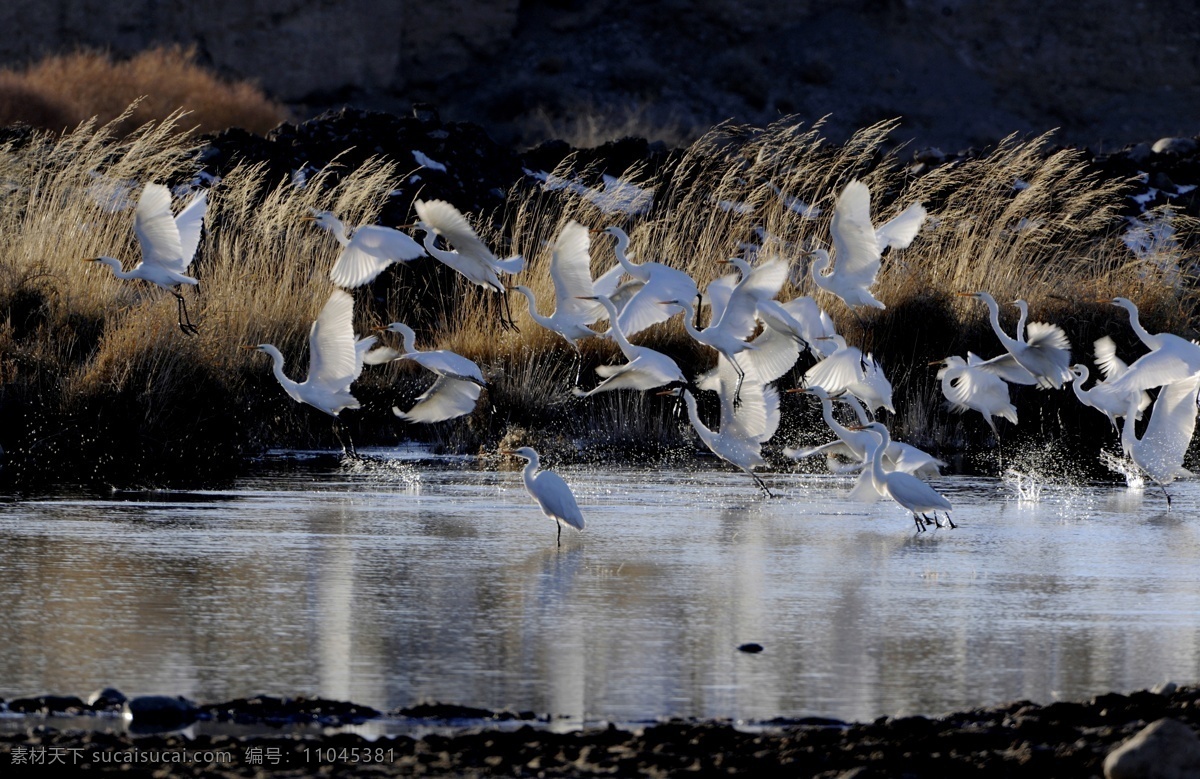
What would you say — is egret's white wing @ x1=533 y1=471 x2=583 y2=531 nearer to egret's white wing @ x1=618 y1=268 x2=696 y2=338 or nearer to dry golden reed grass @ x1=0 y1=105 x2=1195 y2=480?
egret's white wing @ x1=618 y1=268 x2=696 y2=338

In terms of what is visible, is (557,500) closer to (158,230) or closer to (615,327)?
(615,327)

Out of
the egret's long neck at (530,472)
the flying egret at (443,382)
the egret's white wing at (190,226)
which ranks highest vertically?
the egret's white wing at (190,226)

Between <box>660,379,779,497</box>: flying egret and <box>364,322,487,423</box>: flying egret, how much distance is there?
127 cm

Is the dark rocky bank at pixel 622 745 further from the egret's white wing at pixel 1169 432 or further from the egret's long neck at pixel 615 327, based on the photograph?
the egret's long neck at pixel 615 327

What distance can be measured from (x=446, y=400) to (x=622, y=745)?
5.90 m

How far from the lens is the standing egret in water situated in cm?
910

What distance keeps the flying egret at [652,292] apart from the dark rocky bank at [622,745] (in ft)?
18.3

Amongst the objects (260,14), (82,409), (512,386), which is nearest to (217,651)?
(82,409)

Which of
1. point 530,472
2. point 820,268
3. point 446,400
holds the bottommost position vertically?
point 530,472

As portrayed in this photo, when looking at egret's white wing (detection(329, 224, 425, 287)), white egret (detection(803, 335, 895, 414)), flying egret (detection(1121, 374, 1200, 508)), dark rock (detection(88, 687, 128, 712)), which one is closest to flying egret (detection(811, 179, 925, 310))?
white egret (detection(803, 335, 895, 414))

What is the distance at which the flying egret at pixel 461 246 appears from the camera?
9.32 metres

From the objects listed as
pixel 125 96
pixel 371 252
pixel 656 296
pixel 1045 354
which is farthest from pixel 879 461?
pixel 125 96

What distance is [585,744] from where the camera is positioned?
4.02 m

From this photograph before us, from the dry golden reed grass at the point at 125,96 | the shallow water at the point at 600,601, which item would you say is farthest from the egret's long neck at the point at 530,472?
the dry golden reed grass at the point at 125,96
